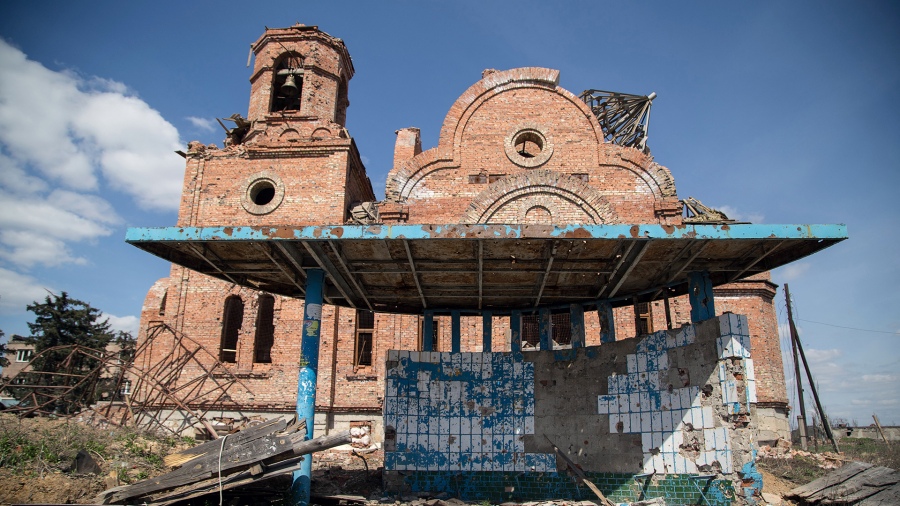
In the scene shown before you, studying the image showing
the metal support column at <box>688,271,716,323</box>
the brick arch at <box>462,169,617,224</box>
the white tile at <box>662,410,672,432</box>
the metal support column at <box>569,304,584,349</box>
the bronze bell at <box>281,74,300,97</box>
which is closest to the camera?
the metal support column at <box>688,271,716,323</box>

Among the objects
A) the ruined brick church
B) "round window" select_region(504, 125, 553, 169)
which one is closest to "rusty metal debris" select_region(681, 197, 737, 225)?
the ruined brick church

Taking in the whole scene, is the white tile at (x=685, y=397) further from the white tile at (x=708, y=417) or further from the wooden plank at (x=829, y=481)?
the wooden plank at (x=829, y=481)

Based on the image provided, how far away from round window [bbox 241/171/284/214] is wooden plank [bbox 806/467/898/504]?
49.7 ft

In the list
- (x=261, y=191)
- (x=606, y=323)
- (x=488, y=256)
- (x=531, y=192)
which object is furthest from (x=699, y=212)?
(x=261, y=191)

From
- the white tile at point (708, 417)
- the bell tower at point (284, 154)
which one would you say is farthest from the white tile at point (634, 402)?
the bell tower at point (284, 154)

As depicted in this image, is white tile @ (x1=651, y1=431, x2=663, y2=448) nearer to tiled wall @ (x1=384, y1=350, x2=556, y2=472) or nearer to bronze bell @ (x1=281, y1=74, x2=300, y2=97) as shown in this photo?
tiled wall @ (x1=384, y1=350, x2=556, y2=472)

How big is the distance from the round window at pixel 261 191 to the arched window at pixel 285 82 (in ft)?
10.0

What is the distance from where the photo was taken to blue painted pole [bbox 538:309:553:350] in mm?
11547

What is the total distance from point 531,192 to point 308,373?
878cm

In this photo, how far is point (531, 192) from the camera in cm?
1566

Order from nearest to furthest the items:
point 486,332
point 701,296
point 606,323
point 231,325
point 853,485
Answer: point 701,296
point 853,485
point 606,323
point 486,332
point 231,325

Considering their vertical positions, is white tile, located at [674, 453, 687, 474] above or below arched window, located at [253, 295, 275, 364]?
below

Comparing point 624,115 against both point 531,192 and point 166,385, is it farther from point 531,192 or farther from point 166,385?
point 166,385

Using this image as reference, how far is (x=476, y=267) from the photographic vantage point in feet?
31.0
